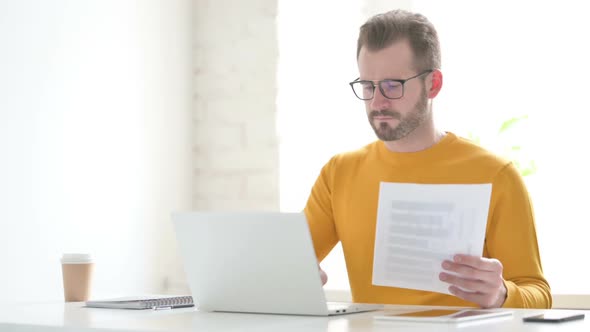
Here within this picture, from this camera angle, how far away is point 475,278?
1690 millimetres

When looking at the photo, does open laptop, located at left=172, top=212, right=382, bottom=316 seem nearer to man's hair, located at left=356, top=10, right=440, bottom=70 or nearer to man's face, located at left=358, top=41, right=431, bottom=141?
man's face, located at left=358, top=41, right=431, bottom=141

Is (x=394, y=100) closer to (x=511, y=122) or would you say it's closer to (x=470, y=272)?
(x=470, y=272)

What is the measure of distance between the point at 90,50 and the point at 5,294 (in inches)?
31.2

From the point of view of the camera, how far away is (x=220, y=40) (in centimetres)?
322

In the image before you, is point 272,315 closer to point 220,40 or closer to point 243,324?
point 243,324

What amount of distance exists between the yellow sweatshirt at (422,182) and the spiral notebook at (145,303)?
1.78ft

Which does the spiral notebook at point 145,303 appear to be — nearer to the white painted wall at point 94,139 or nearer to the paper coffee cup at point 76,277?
the paper coffee cup at point 76,277

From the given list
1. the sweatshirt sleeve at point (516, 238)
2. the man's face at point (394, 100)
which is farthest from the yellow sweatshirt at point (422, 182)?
the man's face at point (394, 100)

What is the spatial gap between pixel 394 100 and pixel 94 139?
1057 mm

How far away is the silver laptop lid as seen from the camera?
5.04 feet

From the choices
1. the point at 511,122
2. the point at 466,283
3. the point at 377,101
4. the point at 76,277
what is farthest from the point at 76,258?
the point at 511,122

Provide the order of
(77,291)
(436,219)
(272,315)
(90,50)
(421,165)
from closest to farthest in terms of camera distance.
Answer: (272,315) < (436,219) < (77,291) < (421,165) < (90,50)

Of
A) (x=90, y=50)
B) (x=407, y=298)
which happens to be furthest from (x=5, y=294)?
(x=407, y=298)

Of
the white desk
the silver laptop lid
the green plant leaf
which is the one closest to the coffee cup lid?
the white desk
